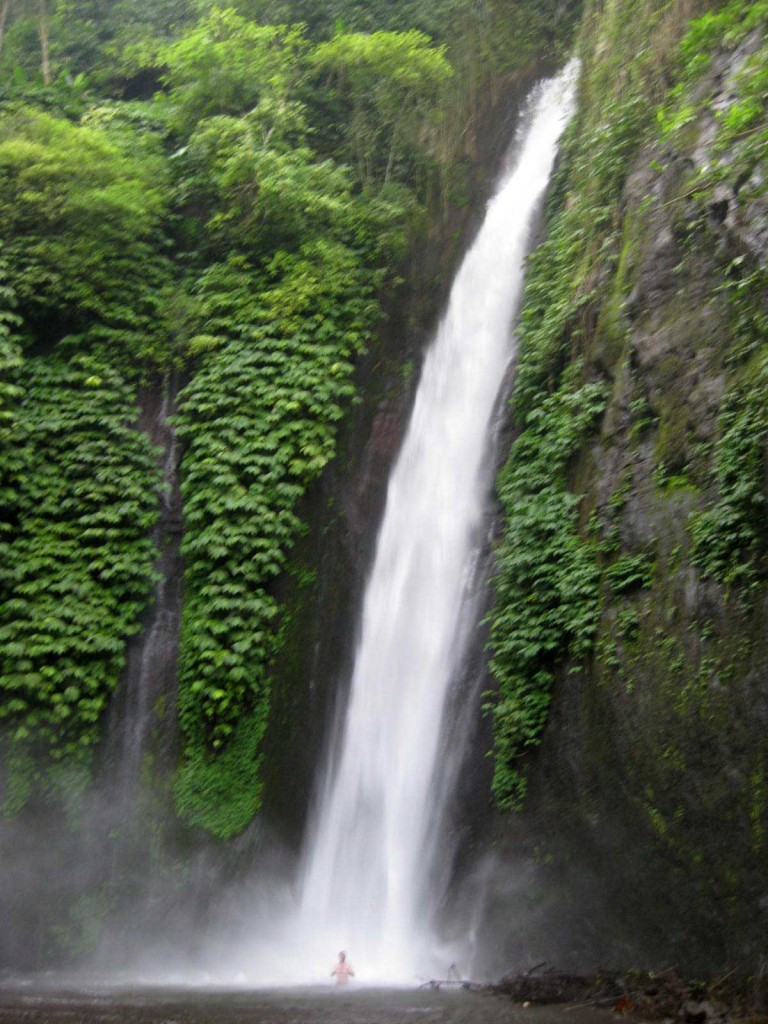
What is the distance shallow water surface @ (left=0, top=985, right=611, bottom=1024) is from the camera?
6.32 meters

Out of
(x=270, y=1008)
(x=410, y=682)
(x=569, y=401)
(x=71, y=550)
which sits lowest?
(x=270, y=1008)

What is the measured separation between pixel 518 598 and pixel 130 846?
5184 mm

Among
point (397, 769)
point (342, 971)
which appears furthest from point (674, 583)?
point (342, 971)

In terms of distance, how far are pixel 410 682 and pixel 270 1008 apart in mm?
4273

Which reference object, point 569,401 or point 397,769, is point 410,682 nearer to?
point 397,769

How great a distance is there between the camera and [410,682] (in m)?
10.6

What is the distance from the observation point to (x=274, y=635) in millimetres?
10938

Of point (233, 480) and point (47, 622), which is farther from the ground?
point (233, 480)

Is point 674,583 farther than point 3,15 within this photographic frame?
No

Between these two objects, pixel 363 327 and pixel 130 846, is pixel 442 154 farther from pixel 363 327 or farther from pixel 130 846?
pixel 130 846

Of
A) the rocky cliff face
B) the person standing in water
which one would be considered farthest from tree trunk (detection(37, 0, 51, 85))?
the person standing in water

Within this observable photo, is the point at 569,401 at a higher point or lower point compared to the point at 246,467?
higher

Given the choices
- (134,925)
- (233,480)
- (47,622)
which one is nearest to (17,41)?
(233,480)

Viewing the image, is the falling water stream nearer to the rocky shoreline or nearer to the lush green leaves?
the rocky shoreline
